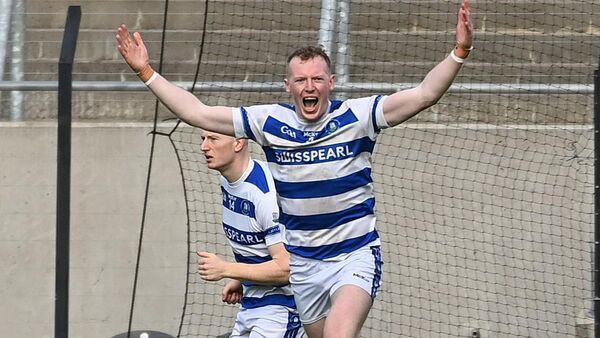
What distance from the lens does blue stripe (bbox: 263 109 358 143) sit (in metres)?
5.31

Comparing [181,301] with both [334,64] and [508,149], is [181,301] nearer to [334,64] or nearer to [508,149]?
[334,64]

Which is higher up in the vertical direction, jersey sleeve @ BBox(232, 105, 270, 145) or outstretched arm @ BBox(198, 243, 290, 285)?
jersey sleeve @ BBox(232, 105, 270, 145)

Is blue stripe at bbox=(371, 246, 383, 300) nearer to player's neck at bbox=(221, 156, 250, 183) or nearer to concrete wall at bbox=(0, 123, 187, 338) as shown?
player's neck at bbox=(221, 156, 250, 183)

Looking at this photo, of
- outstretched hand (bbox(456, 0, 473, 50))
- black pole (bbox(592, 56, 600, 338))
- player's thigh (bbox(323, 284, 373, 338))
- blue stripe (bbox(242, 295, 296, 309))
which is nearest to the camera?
outstretched hand (bbox(456, 0, 473, 50))

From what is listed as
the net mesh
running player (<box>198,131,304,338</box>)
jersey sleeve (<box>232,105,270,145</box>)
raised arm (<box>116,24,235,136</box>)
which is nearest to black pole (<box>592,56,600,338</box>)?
the net mesh

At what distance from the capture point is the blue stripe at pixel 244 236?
5855mm

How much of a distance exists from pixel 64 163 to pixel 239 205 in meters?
0.87

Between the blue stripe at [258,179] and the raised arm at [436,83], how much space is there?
90 centimetres

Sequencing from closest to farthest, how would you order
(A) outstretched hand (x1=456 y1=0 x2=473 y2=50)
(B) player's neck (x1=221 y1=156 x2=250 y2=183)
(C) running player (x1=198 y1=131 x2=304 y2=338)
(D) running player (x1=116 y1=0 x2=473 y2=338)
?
(A) outstretched hand (x1=456 y1=0 x2=473 y2=50)
(D) running player (x1=116 y1=0 x2=473 y2=338)
(C) running player (x1=198 y1=131 x2=304 y2=338)
(B) player's neck (x1=221 y1=156 x2=250 y2=183)

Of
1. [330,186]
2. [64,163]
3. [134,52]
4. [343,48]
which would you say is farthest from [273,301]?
[343,48]

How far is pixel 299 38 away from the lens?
837 centimetres

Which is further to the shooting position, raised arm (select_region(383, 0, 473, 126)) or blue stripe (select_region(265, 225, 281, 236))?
blue stripe (select_region(265, 225, 281, 236))

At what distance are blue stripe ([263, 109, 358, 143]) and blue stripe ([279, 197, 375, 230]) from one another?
1.11ft

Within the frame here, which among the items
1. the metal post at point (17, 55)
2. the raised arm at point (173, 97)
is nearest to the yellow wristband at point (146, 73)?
the raised arm at point (173, 97)
